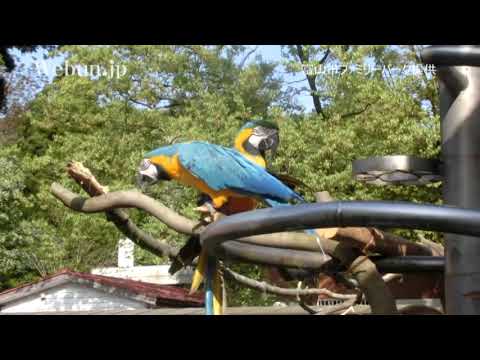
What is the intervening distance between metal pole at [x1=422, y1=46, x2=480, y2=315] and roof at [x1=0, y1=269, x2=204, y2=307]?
6801 mm

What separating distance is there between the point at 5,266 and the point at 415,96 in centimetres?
602

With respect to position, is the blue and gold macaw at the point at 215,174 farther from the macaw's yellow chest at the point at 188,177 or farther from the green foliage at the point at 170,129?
the green foliage at the point at 170,129

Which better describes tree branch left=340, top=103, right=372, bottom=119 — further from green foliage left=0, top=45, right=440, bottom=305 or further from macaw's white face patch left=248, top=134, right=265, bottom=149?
macaw's white face patch left=248, top=134, right=265, bottom=149

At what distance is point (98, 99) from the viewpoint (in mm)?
14227

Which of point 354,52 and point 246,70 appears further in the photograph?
point 246,70

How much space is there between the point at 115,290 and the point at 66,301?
0.82m

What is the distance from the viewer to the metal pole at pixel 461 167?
395 cm

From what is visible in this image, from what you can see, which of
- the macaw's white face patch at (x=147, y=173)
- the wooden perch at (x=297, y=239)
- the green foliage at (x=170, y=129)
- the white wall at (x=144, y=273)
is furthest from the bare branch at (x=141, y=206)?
the white wall at (x=144, y=273)

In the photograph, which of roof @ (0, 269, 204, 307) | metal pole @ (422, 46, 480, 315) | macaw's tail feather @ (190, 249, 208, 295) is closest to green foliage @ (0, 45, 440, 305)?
roof @ (0, 269, 204, 307)

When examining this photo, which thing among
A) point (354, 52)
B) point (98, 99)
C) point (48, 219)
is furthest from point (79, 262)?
point (354, 52)

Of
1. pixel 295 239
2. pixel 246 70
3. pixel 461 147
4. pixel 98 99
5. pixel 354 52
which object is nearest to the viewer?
pixel 295 239

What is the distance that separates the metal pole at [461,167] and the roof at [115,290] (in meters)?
6.80

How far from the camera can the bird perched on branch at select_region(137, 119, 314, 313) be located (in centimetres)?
434
